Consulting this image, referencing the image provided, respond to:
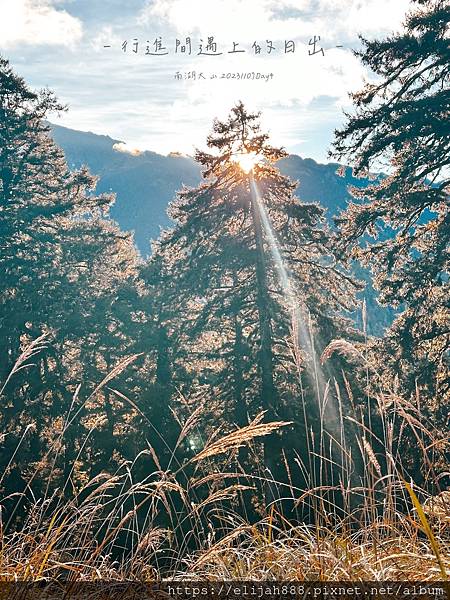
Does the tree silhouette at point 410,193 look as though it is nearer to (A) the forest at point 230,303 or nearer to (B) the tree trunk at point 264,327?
(A) the forest at point 230,303

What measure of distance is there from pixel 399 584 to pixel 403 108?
518 inches

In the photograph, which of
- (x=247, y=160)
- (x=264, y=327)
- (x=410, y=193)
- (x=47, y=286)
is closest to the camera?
(x=410, y=193)

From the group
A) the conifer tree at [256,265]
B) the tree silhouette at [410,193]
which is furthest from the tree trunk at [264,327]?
the tree silhouette at [410,193]

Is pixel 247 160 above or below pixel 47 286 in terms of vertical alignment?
above

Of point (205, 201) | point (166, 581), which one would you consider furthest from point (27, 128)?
point (166, 581)

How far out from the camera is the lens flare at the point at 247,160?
19578 mm

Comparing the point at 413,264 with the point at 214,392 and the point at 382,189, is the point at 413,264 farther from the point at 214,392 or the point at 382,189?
the point at 214,392

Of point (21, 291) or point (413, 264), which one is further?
point (21, 291)

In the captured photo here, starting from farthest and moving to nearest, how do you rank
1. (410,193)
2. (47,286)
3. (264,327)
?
(47,286)
(264,327)
(410,193)

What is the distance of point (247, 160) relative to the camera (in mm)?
19641

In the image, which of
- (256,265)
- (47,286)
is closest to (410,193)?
(256,265)

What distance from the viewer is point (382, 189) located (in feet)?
47.6

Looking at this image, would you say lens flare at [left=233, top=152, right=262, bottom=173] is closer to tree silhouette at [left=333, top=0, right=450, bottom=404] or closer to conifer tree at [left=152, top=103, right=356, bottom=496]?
conifer tree at [left=152, top=103, right=356, bottom=496]

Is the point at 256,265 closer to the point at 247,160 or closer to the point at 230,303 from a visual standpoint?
the point at 230,303
